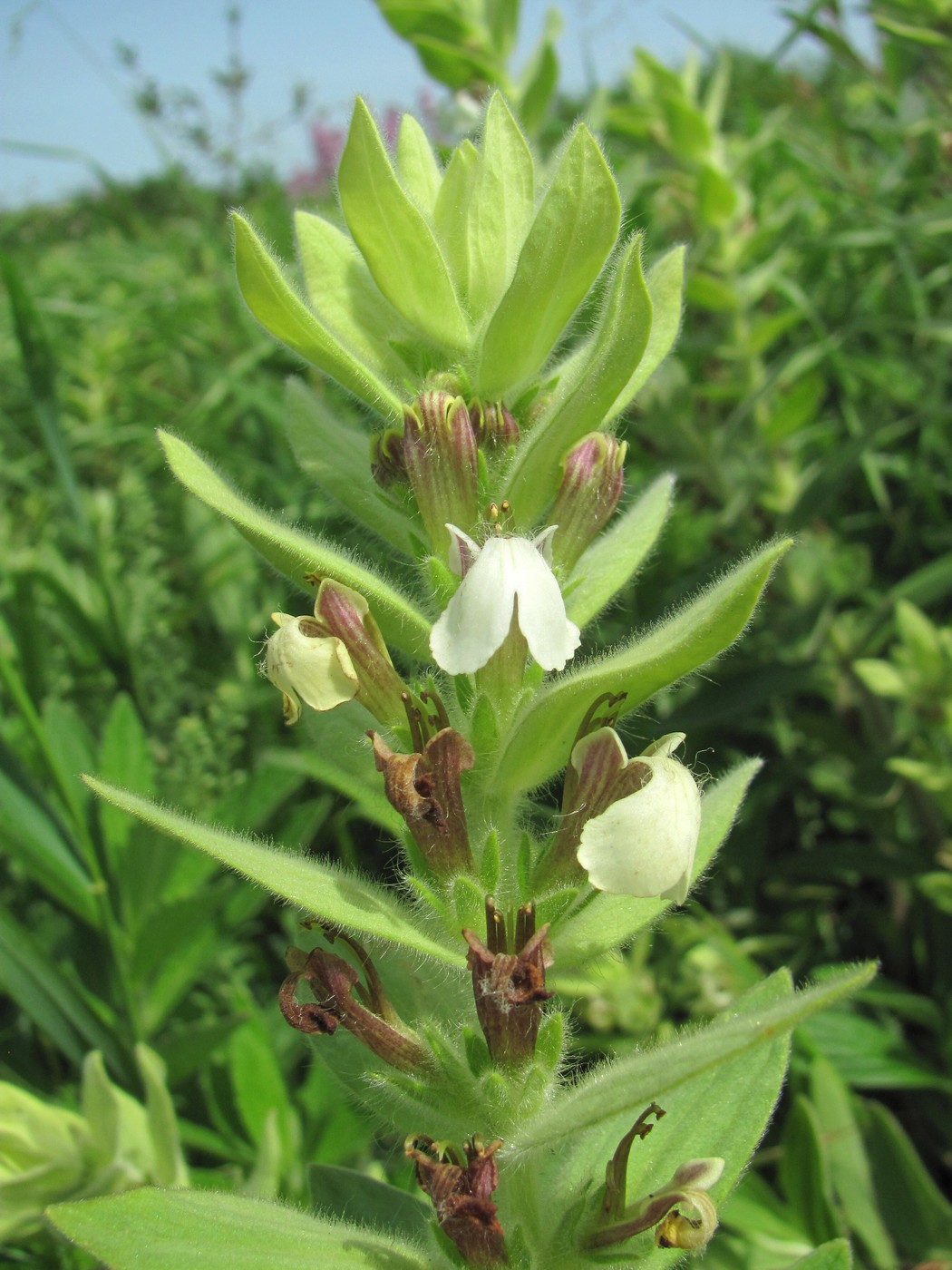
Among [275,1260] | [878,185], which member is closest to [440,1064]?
[275,1260]

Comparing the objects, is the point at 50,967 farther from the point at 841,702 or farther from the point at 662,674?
the point at 841,702

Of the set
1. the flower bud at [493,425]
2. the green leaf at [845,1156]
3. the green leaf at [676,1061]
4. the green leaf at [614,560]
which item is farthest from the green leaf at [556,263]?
the green leaf at [845,1156]

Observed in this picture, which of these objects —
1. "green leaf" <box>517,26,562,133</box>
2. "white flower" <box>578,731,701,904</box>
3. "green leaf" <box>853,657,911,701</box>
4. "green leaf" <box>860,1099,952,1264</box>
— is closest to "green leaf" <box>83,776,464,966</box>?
"white flower" <box>578,731,701,904</box>

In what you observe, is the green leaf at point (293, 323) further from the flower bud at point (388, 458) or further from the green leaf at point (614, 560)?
the green leaf at point (614, 560)

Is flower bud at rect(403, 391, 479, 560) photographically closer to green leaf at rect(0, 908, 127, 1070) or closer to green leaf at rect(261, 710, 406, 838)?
green leaf at rect(261, 710, 406, 838)

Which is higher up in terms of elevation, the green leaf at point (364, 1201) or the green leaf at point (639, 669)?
the green leaf at point (639, 669)
